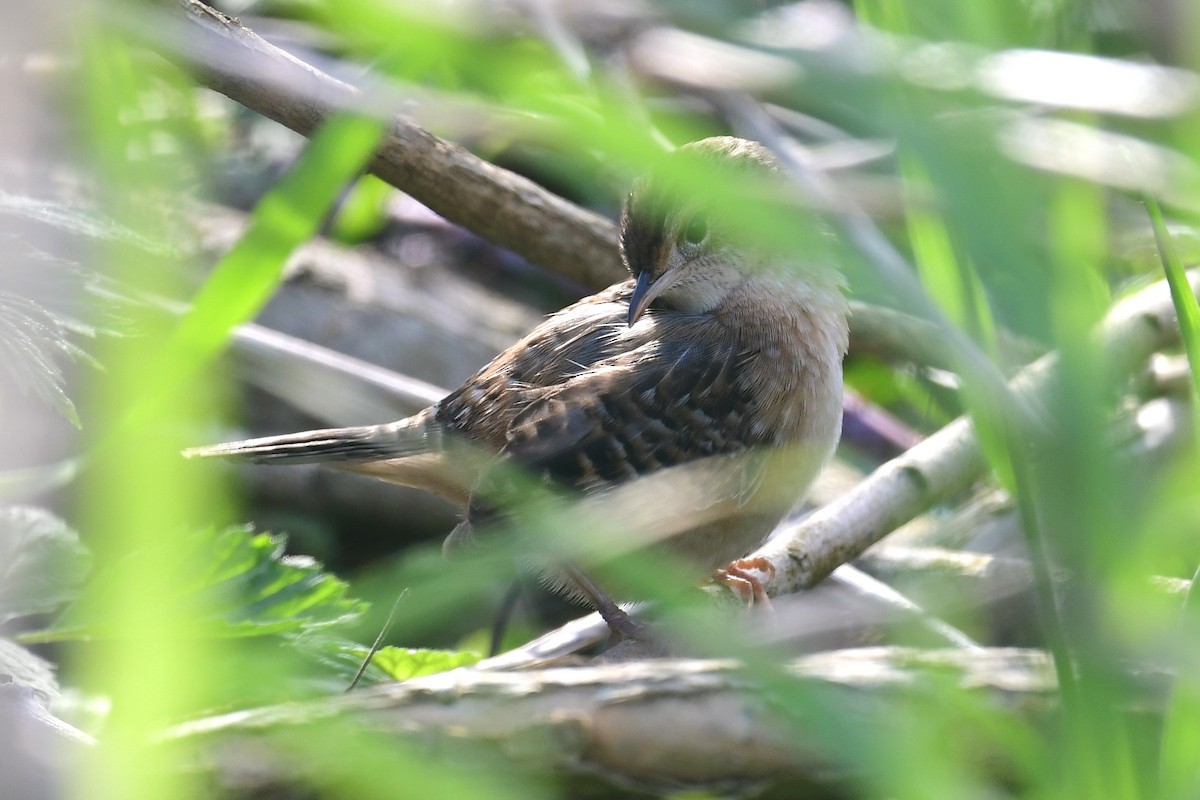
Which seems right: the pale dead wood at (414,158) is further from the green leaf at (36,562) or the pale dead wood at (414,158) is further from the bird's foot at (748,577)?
the bird's foot at (748,577)

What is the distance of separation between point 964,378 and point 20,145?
139 cm

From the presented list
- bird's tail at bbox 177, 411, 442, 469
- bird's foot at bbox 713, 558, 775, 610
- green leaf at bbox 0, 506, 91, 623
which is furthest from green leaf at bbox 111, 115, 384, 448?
bird's foot at bbox 713, 558, 775, 610

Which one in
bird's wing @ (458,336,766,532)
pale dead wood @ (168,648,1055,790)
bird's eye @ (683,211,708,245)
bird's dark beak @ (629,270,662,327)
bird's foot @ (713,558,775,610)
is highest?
bird's eye @ (683,211,708,245)

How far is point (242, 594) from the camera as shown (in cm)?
245

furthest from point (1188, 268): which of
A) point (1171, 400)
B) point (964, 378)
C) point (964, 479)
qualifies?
point (964, 378)

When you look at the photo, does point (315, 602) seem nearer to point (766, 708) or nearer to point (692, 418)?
point (692, 418)

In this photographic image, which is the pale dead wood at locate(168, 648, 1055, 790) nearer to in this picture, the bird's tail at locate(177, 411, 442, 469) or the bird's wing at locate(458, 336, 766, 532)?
the bird's wing at locate(458, 336, 766, 532)

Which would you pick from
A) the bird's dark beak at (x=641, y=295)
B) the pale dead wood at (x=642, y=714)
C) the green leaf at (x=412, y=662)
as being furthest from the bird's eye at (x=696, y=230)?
the pale dead wood at (x=642, y=714)

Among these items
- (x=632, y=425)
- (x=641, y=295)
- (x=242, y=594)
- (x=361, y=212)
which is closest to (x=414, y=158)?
(x=641, y=295)

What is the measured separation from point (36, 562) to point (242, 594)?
0.45 meters

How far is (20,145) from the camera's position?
1774 millimetres

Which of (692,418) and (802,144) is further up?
(802,144)

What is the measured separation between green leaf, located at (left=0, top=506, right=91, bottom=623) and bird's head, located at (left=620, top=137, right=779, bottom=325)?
4.43ft

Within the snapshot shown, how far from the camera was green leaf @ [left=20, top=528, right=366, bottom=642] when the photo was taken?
2.35 metres
